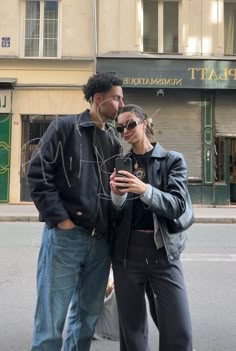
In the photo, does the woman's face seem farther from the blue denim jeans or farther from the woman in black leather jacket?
the blue denim jeans

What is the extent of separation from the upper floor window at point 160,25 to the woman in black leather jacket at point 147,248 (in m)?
14.1

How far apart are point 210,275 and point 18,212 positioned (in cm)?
820

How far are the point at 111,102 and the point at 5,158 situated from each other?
1352cm

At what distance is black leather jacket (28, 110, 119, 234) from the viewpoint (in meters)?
2.51

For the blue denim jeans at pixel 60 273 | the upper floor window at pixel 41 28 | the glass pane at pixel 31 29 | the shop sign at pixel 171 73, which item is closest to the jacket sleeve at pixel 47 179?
the blue denim jeans at pixel 60 273

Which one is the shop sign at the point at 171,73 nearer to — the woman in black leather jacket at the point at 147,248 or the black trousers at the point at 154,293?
the woman in black leather jacket at the point at 147,248

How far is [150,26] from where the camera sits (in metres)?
16.2

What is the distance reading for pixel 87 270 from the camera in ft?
9.02

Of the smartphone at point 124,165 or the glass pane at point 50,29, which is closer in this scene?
the smartphone at point 124,165

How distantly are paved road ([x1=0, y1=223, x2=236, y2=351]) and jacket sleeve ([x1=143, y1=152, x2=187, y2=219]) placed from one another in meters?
1.90

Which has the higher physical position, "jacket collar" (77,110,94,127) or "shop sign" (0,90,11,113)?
"shop sign" (0,90,11,113)

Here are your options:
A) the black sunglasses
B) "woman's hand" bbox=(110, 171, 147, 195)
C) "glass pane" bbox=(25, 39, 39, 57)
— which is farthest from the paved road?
"glass pane" bbox=(25, 39, 39, 57)

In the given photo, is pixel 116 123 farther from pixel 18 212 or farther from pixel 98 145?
pixel 18 212

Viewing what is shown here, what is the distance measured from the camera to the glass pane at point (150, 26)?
16.1 metres
